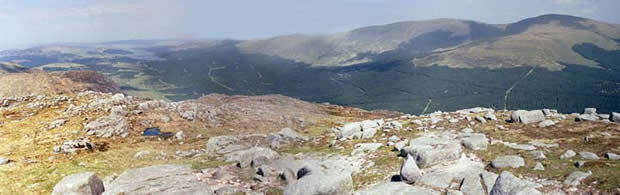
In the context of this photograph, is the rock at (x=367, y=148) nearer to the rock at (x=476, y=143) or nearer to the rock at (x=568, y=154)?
the rock at (x=476, y=143)

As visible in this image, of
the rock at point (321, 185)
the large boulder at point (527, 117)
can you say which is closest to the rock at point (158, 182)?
the rock at point (321, 185)

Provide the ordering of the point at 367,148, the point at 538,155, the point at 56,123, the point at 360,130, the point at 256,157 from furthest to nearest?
the point at 56,123, the point at 360,130, the point at 367,148, the point at 256,157, the point at 538,155

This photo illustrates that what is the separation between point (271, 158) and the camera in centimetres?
3875

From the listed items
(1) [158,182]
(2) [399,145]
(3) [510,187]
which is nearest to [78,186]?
(1) [158,182]

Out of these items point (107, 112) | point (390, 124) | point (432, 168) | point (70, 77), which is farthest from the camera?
point (70, 77)

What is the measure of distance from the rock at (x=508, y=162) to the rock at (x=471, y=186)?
3.19m

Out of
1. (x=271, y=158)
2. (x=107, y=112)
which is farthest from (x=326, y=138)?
(x=107, y=112)

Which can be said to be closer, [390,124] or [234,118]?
[390,124]

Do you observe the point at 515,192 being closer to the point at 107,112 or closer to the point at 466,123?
the point at 466,123

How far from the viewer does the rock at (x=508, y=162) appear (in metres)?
29.8

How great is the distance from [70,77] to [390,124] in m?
178

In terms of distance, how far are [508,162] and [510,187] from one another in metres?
6.16

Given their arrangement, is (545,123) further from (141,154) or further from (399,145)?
(141,154)

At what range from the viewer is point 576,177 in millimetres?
25656
